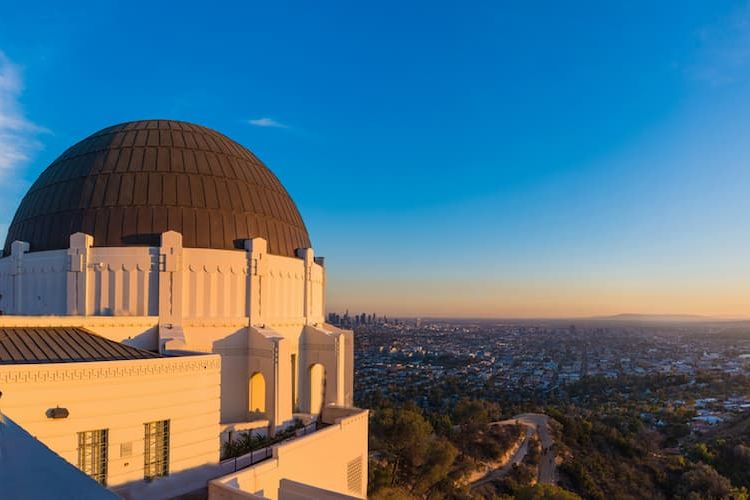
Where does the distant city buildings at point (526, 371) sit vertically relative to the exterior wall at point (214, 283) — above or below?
below

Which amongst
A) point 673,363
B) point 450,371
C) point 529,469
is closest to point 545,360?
point 673,363

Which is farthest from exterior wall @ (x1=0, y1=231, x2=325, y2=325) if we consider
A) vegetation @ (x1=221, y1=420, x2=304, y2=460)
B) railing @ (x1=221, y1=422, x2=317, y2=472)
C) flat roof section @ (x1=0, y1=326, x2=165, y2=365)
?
railing @ (x1=221, y1=422, x2=317, y2=472)

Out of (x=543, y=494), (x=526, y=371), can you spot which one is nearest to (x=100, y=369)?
(x=543, y=494)

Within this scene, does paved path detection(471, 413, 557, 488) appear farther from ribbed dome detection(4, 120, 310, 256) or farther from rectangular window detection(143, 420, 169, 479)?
rectangular window detection(143, 420, 169, 479)

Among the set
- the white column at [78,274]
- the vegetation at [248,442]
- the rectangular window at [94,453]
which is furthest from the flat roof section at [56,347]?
the vegetation at [248,442]

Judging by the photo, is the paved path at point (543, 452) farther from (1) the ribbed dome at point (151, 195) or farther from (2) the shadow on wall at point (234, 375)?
(1) the ribbed dome at point (151, 195)
